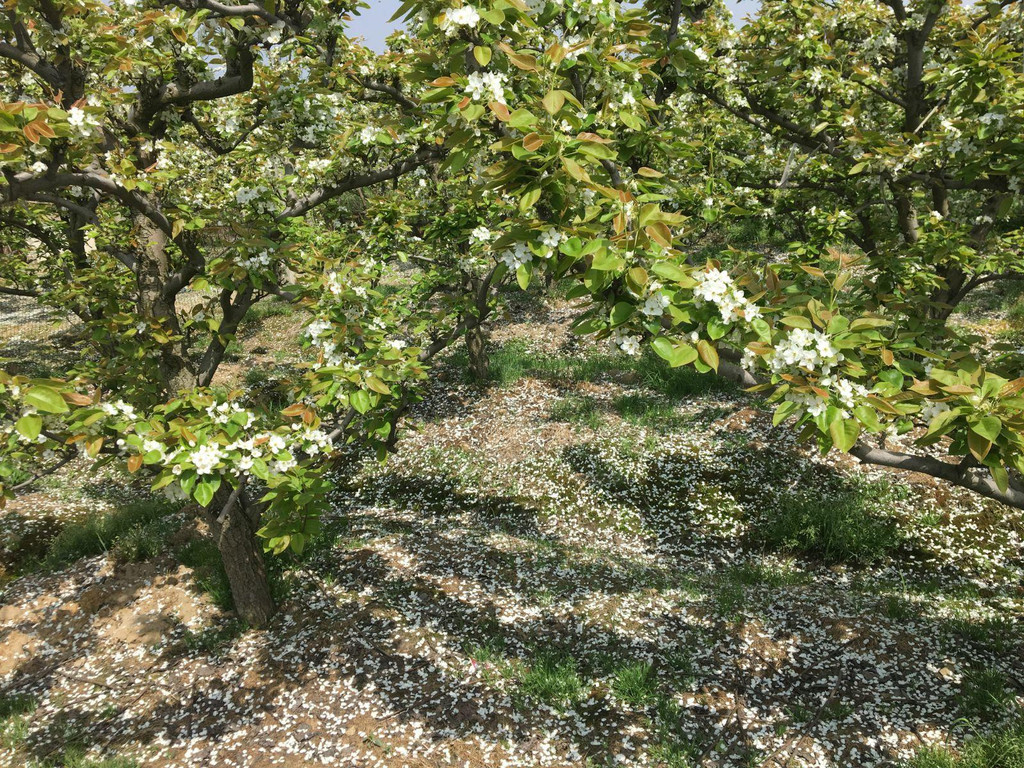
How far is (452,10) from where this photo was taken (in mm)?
2381

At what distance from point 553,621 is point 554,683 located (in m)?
0.88

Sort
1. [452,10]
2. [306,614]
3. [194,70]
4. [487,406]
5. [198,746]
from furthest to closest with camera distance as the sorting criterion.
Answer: [487,406] → [306,614] → [194,70] → [198,746] → [452,10]

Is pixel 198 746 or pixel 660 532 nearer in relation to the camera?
pixel 198 746

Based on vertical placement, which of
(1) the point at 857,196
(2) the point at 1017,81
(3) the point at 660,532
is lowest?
(3) the point at 660,532

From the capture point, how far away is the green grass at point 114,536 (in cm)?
628

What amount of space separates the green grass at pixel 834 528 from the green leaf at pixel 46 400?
6.58 metres

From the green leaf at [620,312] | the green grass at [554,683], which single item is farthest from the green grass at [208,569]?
the green leaf at [620,312]

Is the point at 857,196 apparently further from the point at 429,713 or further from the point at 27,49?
the point at 27,49

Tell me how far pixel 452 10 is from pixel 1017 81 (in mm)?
3940

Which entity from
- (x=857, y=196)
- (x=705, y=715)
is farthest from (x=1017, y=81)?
(x=705, y=715)

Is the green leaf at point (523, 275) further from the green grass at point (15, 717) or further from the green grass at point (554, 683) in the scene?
the green grass at point (15, 717)

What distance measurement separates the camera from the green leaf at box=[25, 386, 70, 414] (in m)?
2.63

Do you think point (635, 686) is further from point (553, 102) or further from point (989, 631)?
point (553, 102)

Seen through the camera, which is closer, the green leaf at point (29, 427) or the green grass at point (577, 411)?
the green leaf at point (29, 427)
